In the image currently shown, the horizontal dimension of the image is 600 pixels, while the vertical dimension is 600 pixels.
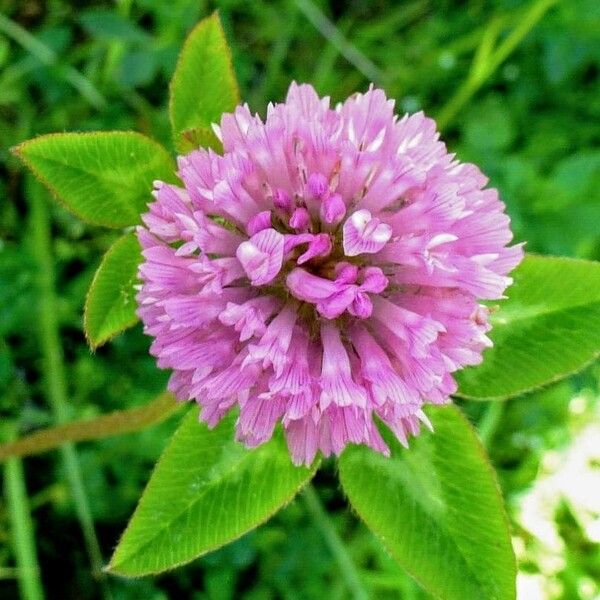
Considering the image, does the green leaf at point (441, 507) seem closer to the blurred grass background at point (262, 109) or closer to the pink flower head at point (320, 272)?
the pink flower head at point (320, 272)

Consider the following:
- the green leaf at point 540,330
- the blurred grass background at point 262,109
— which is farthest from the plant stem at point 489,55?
the green leaf at point 540,330

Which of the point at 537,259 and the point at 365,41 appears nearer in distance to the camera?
the point at 537,259

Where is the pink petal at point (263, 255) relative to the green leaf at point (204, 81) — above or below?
below

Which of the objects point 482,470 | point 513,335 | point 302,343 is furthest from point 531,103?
point 302,343

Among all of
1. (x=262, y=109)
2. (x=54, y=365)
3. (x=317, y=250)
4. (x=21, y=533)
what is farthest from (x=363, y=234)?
(x=262, y=109)

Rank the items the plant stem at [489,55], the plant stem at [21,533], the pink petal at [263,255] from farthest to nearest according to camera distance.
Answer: the plant stem at [489,55]
the plant stem at [21,533]
the pink petal at [263,255]

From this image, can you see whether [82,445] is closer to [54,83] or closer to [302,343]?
[54,83]

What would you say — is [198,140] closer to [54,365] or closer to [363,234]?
[363,234]
